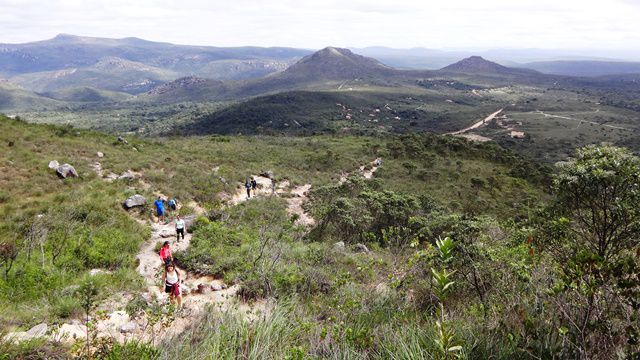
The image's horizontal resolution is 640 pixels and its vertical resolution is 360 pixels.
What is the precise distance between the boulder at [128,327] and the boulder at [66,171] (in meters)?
14.5

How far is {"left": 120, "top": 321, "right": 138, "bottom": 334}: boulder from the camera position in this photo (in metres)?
6.80

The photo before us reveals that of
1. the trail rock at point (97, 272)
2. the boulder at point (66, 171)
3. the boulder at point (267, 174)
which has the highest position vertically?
the boulder at point (66, 171)

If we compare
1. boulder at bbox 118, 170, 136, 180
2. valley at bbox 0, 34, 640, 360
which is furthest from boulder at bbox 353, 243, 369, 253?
boulder at bbox 118, 170, 136, 180

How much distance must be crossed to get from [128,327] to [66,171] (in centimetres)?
1498

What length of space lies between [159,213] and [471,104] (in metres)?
191

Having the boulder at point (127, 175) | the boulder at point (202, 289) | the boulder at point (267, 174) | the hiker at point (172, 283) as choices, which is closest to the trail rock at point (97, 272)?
the hiker at point (172, 283)

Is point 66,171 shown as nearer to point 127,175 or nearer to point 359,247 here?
point 127,175

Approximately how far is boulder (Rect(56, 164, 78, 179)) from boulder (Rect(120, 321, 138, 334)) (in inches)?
571

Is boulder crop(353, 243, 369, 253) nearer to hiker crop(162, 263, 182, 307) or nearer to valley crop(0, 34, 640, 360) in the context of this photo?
valley crop(0, 34, 640, 360)

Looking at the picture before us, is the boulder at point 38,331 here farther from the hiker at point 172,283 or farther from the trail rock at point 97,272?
the trail rock at point 97,272

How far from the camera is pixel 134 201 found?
660 inches

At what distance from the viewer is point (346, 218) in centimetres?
1784

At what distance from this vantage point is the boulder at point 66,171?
59.2 feet

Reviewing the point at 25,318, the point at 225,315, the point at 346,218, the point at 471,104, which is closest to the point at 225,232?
the point at 346,218
